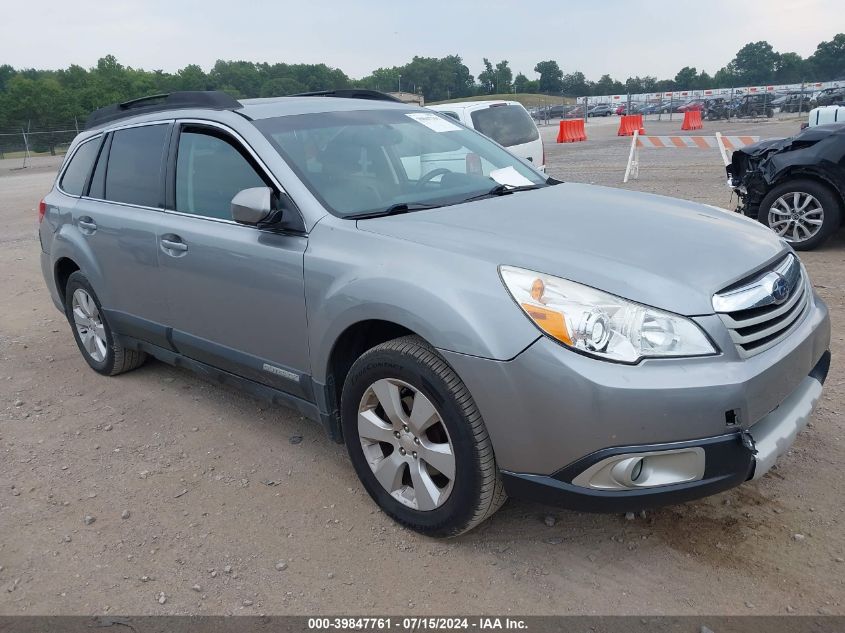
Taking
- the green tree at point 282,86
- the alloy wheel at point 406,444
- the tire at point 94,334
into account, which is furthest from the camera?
the green tree at point 282,86

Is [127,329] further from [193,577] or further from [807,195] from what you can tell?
[807,195]

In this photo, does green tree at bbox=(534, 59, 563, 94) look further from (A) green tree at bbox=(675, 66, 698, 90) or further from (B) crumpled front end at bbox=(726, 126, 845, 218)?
(B) crumpled front end at bbox=(726, 126, 845, 218)

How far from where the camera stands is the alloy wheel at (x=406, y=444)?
277 cm

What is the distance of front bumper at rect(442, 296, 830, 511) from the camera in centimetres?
233

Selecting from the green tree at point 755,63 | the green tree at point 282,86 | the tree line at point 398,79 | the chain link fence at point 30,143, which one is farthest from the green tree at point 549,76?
the chain link fence at point 30,143

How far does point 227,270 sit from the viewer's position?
3.51 meters

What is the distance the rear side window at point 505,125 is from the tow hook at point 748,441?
8.87 meters

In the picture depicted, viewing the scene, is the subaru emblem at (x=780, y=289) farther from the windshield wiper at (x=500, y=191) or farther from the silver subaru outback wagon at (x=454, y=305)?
the windshield wiper at (x=500, y=191)

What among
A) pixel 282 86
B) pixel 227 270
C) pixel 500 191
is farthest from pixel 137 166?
pixel 282 86

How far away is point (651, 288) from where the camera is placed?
8.07 ft

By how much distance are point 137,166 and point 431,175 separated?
189 centimetres

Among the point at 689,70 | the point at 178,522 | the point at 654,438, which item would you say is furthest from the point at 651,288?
the point at 689,70

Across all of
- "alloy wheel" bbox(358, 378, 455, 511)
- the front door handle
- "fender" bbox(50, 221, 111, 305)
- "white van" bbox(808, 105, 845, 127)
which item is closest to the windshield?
the front door handle

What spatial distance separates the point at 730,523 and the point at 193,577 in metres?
2.21
